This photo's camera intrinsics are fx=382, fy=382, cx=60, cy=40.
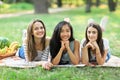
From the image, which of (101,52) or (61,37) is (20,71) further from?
(101,52)

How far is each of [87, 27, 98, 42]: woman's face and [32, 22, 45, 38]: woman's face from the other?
2.60 ft

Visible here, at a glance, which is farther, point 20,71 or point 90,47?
point 90,47

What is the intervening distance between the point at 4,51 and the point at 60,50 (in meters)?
1.52

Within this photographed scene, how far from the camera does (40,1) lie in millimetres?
26750

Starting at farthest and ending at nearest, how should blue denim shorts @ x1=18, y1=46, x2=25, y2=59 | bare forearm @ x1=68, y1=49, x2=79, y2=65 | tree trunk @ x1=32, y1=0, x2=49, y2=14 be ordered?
tree trunk @ x1=32, y1=0, x2=49, y2=14 < blue denim shorts @ x1=18, y1=46, x2=25, y2=59 < bare forearm @ x1=68, y1=49, x2=79, y2=65

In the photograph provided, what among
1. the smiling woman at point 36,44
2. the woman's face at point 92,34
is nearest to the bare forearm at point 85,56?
the woman's face at point 92,34

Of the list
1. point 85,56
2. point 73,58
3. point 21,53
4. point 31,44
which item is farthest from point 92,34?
point 21,53

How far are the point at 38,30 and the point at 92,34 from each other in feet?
3.04

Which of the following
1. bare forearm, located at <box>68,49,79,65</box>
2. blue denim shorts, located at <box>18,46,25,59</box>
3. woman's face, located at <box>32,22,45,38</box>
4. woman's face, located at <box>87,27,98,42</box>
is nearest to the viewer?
bare forearm, located at <box>68,49,79,65</box>

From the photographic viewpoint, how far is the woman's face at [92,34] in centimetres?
639

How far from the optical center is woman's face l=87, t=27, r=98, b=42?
639cm

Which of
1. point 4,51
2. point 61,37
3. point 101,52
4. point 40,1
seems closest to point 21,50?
point 4,51

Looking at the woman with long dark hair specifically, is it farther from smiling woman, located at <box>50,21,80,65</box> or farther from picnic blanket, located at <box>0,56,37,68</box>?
picnic blanket, located at <box>0,56,37,68</box>

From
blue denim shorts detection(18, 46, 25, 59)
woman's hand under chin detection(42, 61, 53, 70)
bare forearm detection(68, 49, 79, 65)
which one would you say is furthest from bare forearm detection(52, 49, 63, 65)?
blue denim shorts detection(18, 46, 25, 59)
